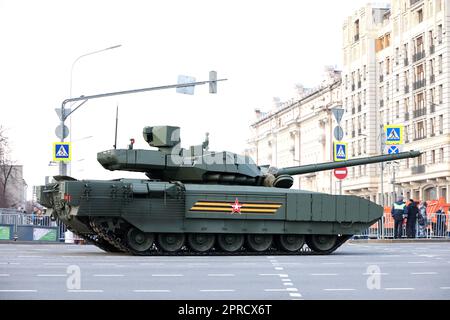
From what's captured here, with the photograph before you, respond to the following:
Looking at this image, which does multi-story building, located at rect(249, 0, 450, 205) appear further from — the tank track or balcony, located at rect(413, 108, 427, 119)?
the tank track

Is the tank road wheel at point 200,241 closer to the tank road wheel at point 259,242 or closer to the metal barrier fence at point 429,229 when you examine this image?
the tank road wheel at point 259,242

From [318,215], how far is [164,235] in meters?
4.33

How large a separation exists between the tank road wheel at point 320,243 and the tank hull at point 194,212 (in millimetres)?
33

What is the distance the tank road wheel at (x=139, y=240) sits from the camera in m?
27.6

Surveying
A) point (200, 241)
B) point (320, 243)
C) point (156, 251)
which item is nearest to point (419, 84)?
point (320, 243)

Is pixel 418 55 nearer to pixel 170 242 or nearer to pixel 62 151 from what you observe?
pixel 62 151

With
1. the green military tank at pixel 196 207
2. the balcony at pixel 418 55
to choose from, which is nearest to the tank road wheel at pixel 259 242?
the green military tank at pixel 196 207

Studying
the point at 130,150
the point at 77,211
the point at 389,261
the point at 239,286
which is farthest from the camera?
the point at 130,150

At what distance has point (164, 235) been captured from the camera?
28.0 meters

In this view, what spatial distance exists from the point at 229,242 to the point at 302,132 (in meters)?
108

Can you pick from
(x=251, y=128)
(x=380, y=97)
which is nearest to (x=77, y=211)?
(x=380, y=97)

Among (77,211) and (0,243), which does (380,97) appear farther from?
(77,211)

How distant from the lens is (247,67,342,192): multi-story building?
120062 millimetres

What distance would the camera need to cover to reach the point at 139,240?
1089 inches
